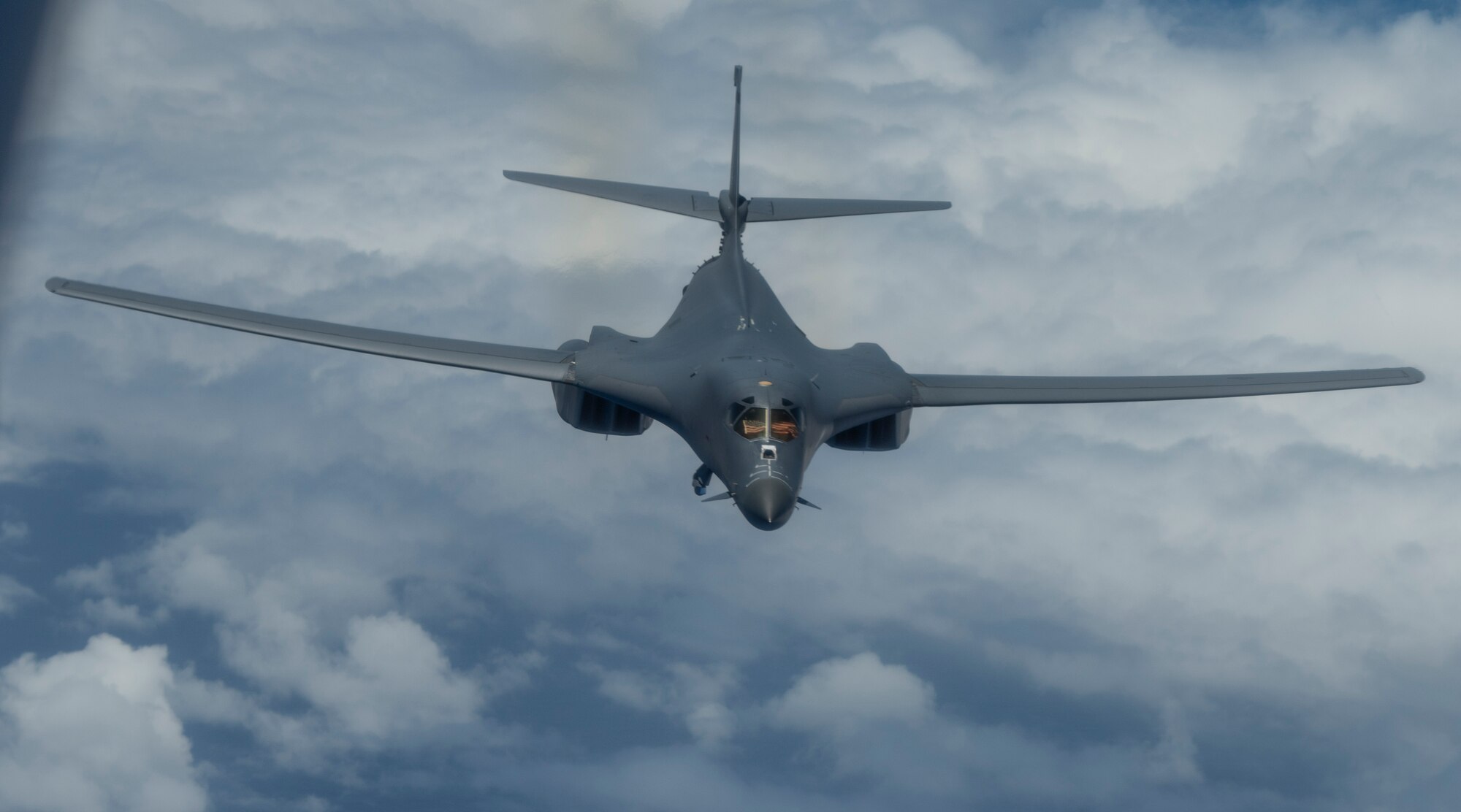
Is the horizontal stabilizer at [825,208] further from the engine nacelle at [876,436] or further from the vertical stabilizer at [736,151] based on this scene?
the engine nacelle at [876,436]

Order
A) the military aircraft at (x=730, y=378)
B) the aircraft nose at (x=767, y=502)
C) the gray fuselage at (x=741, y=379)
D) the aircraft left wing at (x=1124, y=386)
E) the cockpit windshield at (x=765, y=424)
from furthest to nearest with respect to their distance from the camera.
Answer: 1. the aircraft left wing at (x=1124, y=386)
2. the military aircraft at (x=730, y=378)
3. the cockpit windshield at (x=765, y=424)
4. the gray fuselage at (x=741, y=379)
5. the aircraft nose at (x=767, y=502)

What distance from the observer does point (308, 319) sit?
134ft

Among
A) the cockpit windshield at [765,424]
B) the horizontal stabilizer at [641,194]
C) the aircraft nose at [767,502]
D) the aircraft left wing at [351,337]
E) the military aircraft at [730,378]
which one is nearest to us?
the aircraft nose at [767,502]

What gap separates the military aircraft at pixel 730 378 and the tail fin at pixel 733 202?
3391mm

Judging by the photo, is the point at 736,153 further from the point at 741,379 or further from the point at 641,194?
the point at 741,379

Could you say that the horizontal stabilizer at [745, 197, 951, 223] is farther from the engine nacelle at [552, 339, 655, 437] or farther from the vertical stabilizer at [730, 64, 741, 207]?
the engine nacelle at [552, 339, 655, 437]

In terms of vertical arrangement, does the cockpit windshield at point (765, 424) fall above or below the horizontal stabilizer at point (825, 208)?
below

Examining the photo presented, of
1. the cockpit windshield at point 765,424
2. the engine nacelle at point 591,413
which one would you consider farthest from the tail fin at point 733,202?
the cockpit windshield at point 765,424

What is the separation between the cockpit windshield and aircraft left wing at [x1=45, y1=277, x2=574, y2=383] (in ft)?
29.1

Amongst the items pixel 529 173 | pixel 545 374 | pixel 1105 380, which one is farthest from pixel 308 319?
pixel 1105 380

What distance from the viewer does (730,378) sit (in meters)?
→ 35.5

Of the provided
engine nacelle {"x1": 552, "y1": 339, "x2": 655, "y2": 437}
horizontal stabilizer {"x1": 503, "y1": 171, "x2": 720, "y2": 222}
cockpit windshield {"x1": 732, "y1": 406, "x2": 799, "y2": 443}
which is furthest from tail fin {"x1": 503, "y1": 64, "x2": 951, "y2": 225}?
cockpit windshield {"x1": 732, "y1": 406, "x2": 799, "y2": 443}

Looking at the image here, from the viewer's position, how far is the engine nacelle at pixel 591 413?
42.4m

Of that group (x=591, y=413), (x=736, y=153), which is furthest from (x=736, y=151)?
(x=591, y=413)
